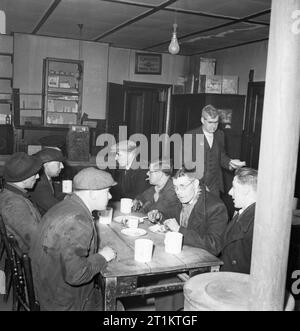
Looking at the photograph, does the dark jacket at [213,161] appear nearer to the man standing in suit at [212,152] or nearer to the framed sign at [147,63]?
the man standing in suit at [212,152]

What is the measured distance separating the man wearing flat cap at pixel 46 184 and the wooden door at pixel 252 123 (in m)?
4.55

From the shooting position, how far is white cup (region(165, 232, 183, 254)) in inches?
112

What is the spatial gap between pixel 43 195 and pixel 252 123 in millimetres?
5110

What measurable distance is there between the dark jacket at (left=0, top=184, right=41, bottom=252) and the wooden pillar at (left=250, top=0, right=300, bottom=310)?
6.24 ft

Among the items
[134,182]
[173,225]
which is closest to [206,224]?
[173,225]

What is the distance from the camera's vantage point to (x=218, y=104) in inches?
312

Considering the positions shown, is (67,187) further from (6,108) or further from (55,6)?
(6,108)

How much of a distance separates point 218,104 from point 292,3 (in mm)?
6229

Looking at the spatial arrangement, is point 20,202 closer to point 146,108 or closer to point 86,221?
point 86,221

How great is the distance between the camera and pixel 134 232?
329 cm

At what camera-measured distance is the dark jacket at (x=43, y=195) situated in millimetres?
4145

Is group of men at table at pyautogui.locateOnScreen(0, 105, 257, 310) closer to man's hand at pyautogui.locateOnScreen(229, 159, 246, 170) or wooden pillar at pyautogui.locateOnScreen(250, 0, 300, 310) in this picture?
wooden pillar at pyautogui.locateOnScreen(250, 0, 300, 310)
